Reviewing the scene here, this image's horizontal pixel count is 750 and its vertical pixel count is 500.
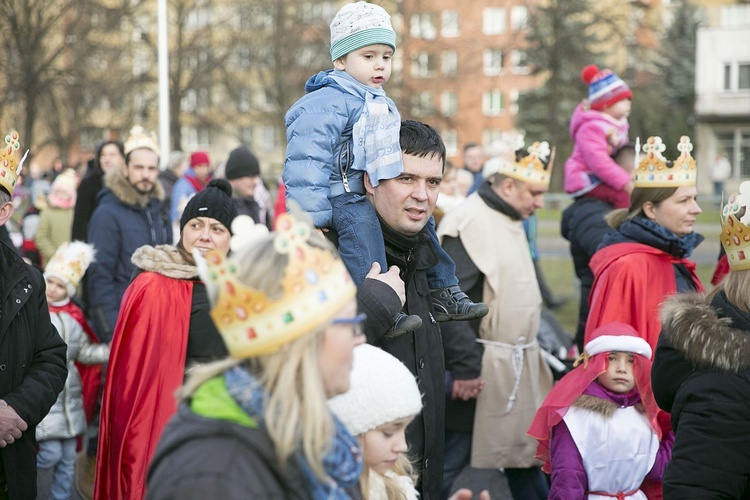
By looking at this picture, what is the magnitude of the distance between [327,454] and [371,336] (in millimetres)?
1294

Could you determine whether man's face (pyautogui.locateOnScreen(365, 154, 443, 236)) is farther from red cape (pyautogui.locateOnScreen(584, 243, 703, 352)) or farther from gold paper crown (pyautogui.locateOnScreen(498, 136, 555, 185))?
gold paper crown (pyautogui.locateOnScreen(498, 136, 555, 185))

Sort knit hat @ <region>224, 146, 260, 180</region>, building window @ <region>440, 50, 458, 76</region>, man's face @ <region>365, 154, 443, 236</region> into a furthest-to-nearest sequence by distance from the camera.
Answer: building window @ <region>440, 50, 458, 76</region>, knit hat @ <region>224, 146, 260, 180</region>, man's face @ <region>365, 154, 443, 236</region>

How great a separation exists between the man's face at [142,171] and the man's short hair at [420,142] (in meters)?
4.10

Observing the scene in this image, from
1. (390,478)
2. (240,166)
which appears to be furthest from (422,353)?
(240,166)

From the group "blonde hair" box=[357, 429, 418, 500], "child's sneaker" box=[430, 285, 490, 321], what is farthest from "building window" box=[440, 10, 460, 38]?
"blonde hair" box=[357, 429, 418, 500]

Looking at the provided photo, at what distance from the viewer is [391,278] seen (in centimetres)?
368

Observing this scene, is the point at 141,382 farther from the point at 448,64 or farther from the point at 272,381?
the point at 448,64

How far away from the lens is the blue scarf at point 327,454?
2.29 meters

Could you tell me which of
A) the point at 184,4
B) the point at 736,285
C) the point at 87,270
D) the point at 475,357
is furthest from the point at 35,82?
the point at 736,285

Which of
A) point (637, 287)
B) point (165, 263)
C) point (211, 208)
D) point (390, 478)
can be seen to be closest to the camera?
point (390, 478)

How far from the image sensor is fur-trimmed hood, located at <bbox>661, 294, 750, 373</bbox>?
3557 millimetres

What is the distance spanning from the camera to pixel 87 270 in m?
7.64

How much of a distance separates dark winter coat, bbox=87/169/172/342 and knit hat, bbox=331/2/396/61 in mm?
3218

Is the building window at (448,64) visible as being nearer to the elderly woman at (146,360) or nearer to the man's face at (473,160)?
the man's face at (473,160)
